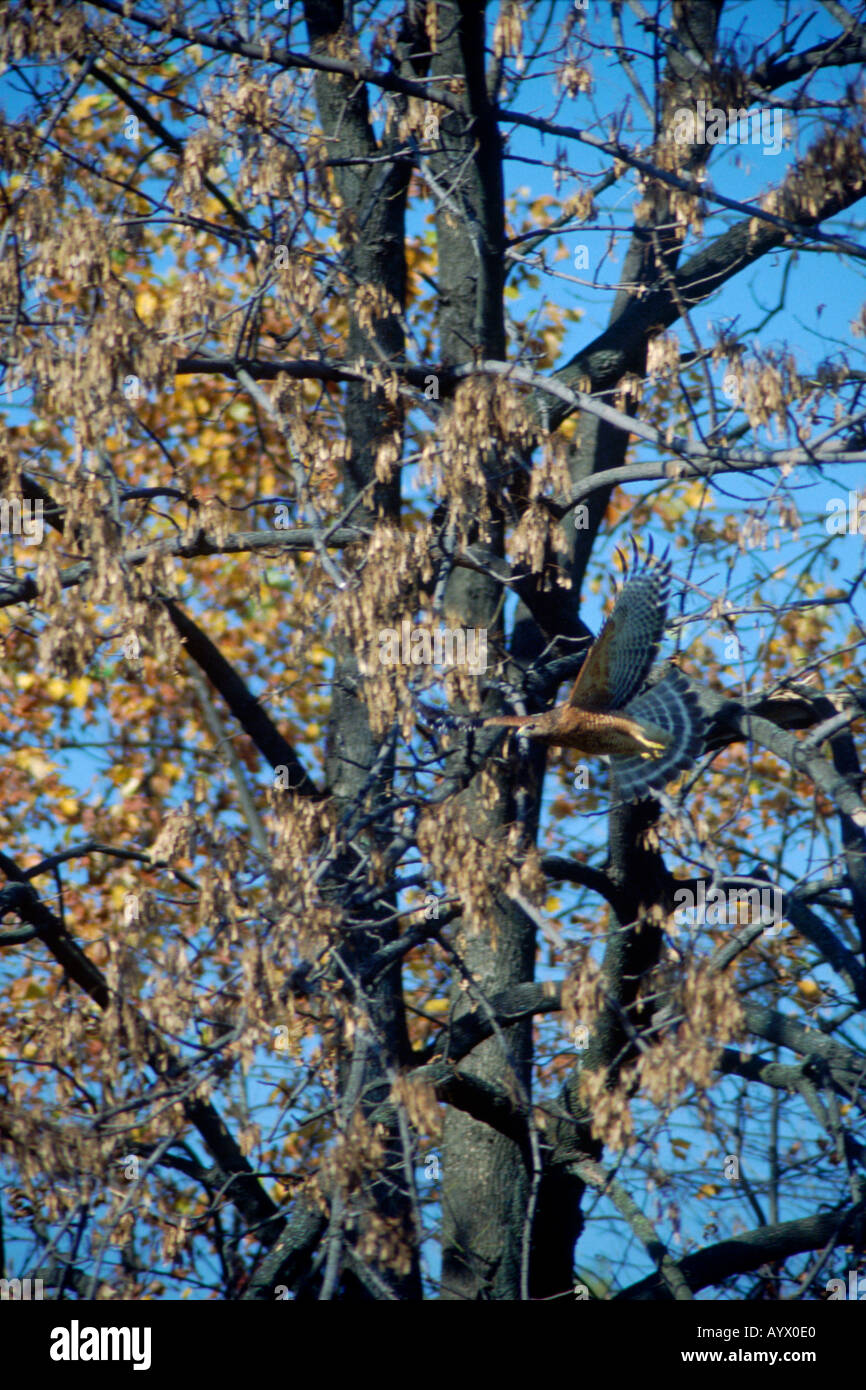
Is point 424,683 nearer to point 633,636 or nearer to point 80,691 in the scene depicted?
point 633,636

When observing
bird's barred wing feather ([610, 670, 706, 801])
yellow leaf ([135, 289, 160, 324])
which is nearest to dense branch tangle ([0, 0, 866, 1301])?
bird's barred wing feather ([610, 670, 706, 801])

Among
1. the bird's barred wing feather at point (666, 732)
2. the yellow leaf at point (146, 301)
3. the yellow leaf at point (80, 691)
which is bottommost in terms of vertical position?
the bird's barred wing feather at point (666, 732)

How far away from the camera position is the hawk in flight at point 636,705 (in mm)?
5664

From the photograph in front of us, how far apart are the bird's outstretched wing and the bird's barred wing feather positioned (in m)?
0.11

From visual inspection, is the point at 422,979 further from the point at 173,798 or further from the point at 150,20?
the point at 150,20

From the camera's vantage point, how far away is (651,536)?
598 cm

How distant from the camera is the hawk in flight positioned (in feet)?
18.6

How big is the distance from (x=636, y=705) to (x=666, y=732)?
229mm

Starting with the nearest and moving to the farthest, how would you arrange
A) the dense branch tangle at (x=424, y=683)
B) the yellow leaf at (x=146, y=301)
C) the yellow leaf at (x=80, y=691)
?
the dense branch tangle at (x=424, y=683) < the yellow leaf at (x=80, y=691) < the yellow leaf at (x=146, y=301)

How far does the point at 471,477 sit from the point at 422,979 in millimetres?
6570

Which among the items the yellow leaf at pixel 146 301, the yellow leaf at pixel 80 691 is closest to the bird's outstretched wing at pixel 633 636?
the yellow leaf at pixel 80 691

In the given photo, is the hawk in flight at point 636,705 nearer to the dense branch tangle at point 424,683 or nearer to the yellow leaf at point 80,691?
the dense branch tangle at point 424,683

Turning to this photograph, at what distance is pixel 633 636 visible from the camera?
233 inches
